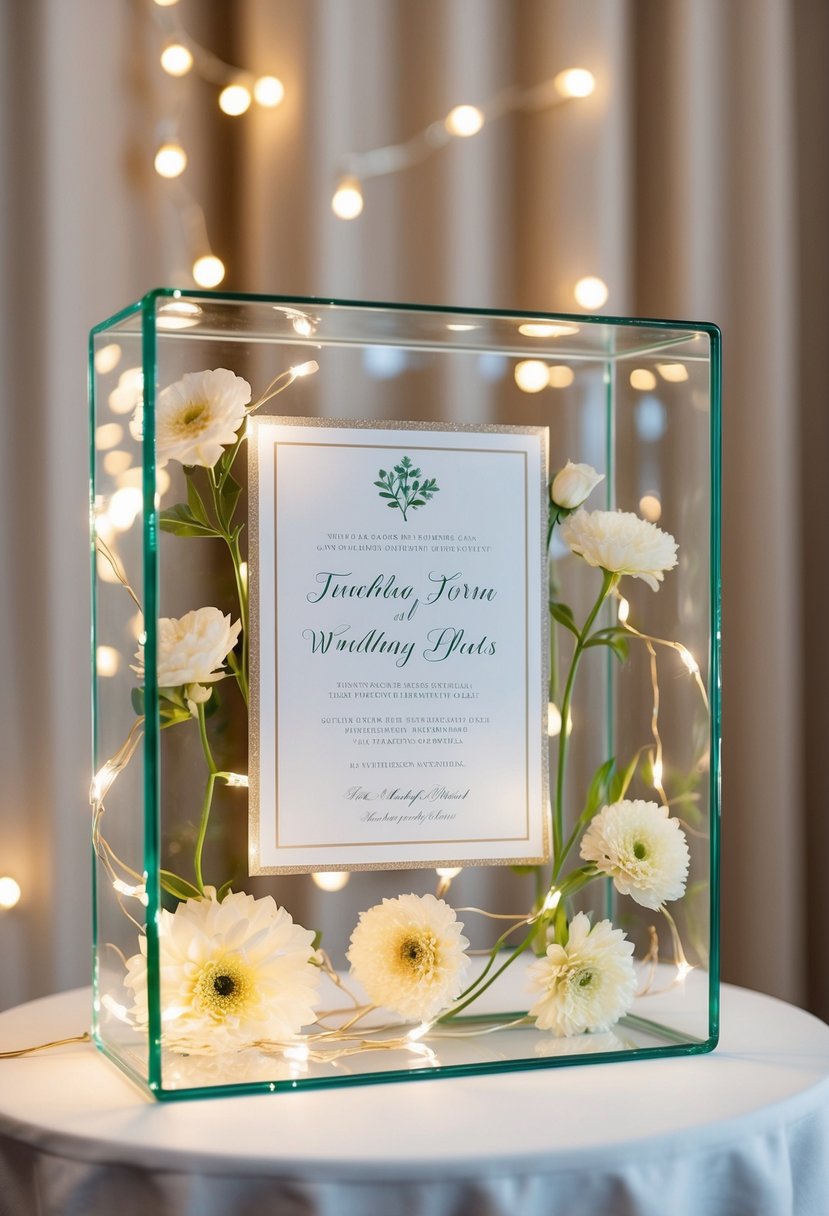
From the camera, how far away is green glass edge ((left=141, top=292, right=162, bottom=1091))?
0.80m

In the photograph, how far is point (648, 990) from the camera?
0.98 meters

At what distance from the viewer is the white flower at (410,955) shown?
879 millimetres

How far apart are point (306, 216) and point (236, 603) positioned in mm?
632

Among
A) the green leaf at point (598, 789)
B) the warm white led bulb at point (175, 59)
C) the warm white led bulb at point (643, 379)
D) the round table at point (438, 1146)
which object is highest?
the warm white led bulb at point (175, 59)

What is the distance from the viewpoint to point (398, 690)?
894 millimetres

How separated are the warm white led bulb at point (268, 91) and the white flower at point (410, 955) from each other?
87 centimetres

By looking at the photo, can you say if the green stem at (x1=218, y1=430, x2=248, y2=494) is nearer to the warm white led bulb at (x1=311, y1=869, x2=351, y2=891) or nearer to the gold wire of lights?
the warm white led bulb at (x1=311, y1=869, x2=351, y2=891)

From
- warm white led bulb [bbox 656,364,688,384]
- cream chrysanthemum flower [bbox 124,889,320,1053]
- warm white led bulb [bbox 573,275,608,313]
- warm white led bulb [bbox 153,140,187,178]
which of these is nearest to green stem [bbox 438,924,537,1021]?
cream chrysanthemum flower [bbox 124,889,320,1053]

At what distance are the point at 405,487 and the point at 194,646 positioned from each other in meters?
0.18

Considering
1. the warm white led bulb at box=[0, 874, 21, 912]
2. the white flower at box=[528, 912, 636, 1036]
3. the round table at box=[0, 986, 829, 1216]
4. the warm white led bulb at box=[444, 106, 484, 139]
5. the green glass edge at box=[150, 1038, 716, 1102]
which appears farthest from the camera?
the warm white led bulb at box=[444, 106, 484, 139]

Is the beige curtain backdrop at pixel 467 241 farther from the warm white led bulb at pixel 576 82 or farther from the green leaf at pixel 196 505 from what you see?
the green leaf at pixel 196 505

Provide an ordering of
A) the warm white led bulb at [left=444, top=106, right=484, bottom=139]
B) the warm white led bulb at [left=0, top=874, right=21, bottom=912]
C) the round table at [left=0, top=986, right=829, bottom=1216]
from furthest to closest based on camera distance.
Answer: the warm white led bulb at [left=444, top=106, right=484, bottom=139] < the warm white led bulb at [left=0, top=874, right=21, bottom=912] < the round table at [left=0, top=986, right=829, bottom=1216]

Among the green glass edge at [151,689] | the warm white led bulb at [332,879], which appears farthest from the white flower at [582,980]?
the green glass edge at [151,689]

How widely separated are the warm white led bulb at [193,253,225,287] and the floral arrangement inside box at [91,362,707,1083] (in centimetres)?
50
